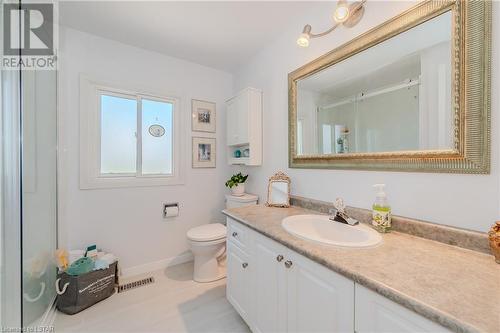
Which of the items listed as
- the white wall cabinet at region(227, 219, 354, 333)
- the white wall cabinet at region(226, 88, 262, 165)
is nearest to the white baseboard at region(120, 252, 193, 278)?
the white wall cabinet at region(227, 219, 354, 333)

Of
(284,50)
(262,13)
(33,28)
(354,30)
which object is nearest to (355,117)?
(354,30)

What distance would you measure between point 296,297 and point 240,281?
1.85 feet

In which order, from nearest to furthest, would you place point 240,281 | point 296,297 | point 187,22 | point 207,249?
point 296,297 < point 240,281 < point 187,22 < point 207,249

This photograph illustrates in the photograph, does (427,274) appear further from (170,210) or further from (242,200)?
(170,210)

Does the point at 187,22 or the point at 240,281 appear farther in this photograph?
the point at 187,22

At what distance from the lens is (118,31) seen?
6.33 ft

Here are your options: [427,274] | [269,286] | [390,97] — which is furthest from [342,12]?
[269,286]

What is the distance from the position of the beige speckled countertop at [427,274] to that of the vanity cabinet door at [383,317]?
0.04 metres

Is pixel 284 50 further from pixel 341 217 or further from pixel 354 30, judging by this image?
pixel 341 217

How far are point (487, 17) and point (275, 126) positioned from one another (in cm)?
142

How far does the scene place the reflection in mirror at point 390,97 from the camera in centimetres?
97

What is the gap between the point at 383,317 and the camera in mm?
651

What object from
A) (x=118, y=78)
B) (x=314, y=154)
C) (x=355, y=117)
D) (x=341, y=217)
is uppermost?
(x=118, y=78)

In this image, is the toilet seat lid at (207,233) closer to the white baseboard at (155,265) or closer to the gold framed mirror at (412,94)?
the white baseboard at (155,265)
